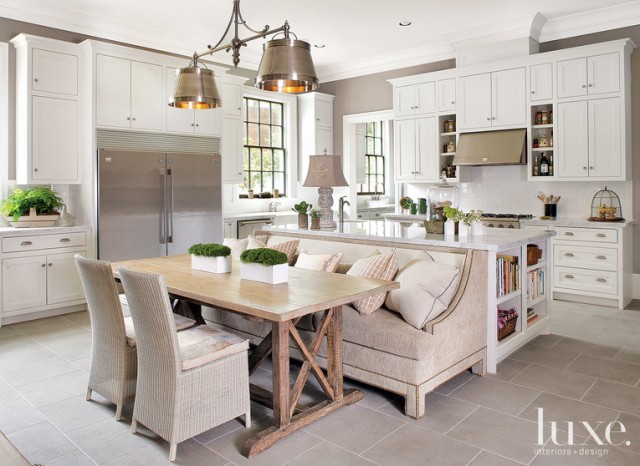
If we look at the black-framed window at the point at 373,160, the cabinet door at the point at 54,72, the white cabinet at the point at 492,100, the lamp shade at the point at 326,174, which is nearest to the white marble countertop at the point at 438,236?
the lamp shade at the point at 326,174

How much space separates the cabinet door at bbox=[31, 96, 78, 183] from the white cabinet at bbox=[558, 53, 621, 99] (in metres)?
5.11

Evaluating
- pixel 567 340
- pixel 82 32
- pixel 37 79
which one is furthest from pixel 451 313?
pixel 82 32

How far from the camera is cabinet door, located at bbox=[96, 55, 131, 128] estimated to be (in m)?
5.36

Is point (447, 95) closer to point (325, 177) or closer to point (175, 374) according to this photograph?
point (325, 177)

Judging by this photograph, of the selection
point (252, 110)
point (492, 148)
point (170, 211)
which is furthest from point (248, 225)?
point (492, 148)

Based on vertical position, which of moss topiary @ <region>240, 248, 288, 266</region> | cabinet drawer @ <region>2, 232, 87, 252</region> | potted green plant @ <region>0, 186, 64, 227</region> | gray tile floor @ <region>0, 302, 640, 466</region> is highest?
potted green plant @ <region>0, 186, 64, 227</region>

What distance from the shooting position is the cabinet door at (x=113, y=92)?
5363 mm

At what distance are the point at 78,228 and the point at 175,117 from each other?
165cm

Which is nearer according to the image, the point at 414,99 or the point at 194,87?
the point at 194,87

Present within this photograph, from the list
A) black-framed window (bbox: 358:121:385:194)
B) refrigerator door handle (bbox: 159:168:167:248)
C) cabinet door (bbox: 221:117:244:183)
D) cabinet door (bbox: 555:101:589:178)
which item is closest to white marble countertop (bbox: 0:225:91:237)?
refrigerator door handle (bbox: 159:168:167:248)

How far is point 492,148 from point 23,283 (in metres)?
5.12

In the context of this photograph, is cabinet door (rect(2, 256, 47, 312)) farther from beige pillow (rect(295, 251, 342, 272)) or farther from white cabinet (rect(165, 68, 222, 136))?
beige pillow (rect(295, 251, 342, 272))

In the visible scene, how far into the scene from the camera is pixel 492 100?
6254mm

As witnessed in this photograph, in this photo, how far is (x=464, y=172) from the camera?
267 inches
